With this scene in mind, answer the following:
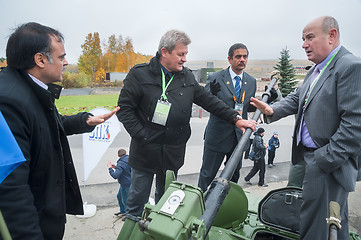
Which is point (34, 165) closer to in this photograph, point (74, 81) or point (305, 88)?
point (305, 88)

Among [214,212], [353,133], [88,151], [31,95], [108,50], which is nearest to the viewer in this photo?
[214,212]

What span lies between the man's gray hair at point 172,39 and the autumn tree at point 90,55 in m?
40.6

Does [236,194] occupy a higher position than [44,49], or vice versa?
[44,49]

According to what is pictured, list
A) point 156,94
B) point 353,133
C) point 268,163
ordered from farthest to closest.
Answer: point 268,163 < point 156,94 < point 353,133

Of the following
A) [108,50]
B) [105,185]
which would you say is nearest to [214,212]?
[105,185]

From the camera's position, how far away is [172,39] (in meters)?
2.60

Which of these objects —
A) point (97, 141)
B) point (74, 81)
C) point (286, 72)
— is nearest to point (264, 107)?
point (97, 141)

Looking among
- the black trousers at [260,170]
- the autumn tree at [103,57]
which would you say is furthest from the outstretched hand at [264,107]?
the autumn tree at [103,57]

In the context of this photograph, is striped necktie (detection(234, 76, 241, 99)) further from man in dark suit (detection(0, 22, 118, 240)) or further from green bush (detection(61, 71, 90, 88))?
green bush (detection(61, 71, 90, 88))

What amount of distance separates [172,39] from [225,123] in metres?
1.44

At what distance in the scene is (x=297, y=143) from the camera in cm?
244

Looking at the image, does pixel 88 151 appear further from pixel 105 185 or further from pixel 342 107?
pixel 342 107

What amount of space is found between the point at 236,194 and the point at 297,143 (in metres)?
0.77

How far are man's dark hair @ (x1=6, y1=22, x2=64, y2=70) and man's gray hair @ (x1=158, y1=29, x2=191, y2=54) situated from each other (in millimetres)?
1218
